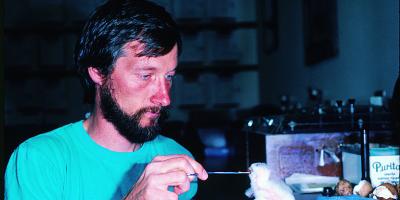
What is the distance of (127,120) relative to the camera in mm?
1263

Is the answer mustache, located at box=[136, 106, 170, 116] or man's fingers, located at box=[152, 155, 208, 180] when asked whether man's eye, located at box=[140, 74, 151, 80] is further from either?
man's fingers, located at box=[152, 155, 208, 180]

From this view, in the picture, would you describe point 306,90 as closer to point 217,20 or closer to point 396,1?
point 217,20

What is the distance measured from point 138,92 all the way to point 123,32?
0.58 ft

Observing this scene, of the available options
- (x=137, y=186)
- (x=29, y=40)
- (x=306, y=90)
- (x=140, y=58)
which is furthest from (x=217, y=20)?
(x=137, y=186)

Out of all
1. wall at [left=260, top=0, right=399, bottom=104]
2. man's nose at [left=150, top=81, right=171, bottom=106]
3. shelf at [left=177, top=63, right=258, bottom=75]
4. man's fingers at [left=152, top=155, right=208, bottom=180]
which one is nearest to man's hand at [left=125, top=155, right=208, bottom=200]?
man's fingers at [left=152, top=155, right=208, bottom=180]

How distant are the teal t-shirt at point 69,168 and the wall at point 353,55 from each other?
42.3 inches

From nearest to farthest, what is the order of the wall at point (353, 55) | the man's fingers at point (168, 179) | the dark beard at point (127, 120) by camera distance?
the man's fingers at point (168, 179) < the dark beard at point (127, 120) < the wall at point (353, 55)

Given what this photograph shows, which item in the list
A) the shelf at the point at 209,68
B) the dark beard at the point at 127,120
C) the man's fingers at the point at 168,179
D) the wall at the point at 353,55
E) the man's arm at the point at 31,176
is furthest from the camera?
the shelf at the point at 209,68

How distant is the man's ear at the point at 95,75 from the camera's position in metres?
1.35

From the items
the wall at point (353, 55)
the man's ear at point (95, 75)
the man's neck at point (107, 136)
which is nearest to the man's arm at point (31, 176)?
the man's neck at point (107, 136)

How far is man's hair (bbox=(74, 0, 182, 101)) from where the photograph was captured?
127 cm

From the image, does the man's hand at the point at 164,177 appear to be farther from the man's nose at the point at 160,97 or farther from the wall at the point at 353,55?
the wall at the point at 353,55

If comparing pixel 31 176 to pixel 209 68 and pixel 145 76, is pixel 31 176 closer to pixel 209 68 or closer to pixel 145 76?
pixel 145 76

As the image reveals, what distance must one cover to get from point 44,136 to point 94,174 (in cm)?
17
